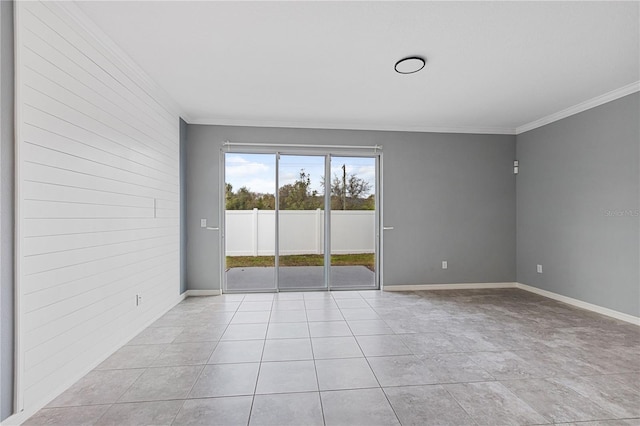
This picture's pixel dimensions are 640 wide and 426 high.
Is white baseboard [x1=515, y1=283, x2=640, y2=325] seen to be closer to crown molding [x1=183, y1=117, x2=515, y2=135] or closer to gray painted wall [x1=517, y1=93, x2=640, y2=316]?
gray painted wall [x1=517, y1=93, x2=640, y2=316]

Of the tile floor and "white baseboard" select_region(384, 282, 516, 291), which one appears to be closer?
the tile floor

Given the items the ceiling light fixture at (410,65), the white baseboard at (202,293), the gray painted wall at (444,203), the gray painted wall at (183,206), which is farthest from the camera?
the gray painted wall at (444,203)

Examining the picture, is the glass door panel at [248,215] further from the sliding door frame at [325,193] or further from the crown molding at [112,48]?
the crown molding at [112,48]

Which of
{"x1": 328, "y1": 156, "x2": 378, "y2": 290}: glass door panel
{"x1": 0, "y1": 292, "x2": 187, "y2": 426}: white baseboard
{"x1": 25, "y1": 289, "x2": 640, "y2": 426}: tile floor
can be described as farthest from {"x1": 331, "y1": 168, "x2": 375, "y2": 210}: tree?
{"x1": 0, "y1": 292, "x2": 187, "y2": 426}: white baseboard

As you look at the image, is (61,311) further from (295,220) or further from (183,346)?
(295,220)

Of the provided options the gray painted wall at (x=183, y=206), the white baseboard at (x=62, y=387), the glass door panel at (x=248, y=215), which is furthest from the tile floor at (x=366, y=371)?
the glass door panel at (x=248, y=215)

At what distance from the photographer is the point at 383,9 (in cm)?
203

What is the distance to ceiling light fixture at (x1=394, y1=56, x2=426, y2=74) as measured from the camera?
2.68m

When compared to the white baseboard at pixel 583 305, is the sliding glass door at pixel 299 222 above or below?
above

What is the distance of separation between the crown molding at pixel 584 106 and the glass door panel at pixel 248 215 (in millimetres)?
3933

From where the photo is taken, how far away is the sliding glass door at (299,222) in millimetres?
4625

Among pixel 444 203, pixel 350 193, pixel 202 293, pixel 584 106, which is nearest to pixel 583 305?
pixel 444 203

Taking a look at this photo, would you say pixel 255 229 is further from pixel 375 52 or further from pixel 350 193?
pixel 375 52

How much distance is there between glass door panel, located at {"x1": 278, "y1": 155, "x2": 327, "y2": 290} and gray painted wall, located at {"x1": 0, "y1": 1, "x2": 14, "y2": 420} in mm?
3217
